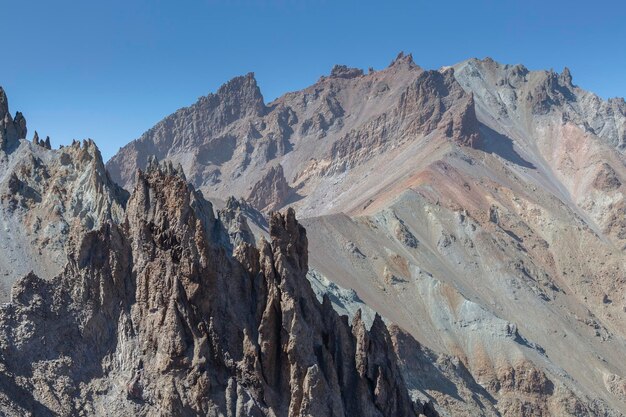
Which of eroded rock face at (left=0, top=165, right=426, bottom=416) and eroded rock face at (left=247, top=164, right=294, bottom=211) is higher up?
eroded rock face at (left=247, top=164, right=294, bottom=211)

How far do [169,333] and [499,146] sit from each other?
14927 cm

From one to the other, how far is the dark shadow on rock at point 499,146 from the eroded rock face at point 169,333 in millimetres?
127513

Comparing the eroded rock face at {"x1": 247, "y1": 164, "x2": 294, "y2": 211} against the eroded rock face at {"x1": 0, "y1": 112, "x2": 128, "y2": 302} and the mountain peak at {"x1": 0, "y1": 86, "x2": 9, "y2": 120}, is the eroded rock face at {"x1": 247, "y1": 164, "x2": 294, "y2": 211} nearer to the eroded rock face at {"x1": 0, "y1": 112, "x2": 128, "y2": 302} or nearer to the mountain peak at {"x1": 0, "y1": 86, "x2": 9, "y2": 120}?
the mountain peak at {"x1": 0, "y1": 86, "x2": 9, "y2": 120}

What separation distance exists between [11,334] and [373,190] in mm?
110473

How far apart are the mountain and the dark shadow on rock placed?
1.93 feet

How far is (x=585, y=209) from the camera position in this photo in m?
144

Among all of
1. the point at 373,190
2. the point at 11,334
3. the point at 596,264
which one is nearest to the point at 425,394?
the point at 11,334

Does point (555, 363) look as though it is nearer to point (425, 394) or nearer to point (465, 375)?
point (465, 375)

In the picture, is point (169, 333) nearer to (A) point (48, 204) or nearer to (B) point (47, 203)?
(A) point (48, 204)

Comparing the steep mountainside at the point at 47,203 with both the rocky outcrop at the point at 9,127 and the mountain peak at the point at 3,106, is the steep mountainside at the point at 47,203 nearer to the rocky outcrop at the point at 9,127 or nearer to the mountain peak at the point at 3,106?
the rocky outcrop at the point at 9,127

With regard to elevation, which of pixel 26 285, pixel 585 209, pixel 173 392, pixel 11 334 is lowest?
pixel 173 392

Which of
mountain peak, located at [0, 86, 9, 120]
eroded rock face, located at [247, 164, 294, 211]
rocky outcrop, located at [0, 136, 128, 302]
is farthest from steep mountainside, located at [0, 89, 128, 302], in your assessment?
eroded rock face, located at [247, 164, 294, 211]

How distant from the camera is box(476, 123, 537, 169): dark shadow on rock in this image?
160 meters

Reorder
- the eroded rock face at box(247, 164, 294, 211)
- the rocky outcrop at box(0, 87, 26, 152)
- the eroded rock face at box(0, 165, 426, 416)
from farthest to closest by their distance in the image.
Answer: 1. the eroded rock face at box(247, 164, 294, 211)
2. the rocky outcrop at box(0, 87, 26, 152)
3. the eroded rock face at box(0, 165, 426, 416)
